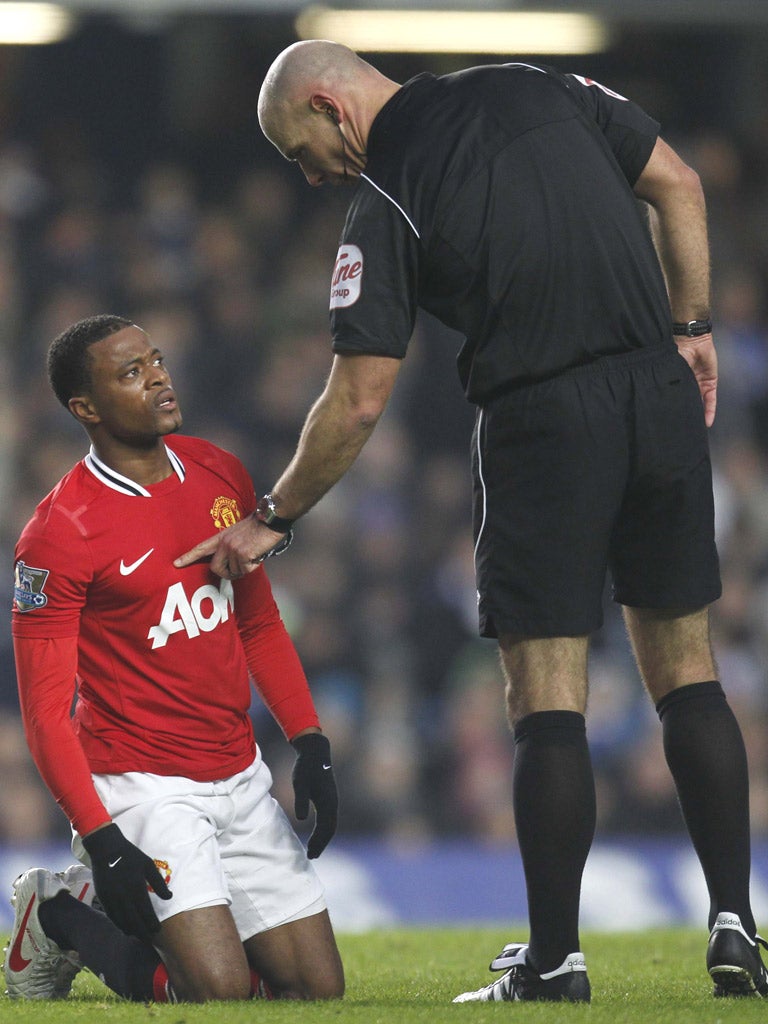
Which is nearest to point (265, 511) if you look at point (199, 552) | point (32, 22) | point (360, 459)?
point (199, 552)

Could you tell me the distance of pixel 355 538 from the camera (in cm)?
830

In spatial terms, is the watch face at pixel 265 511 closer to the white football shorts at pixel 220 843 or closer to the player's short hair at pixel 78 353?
the player's short hair at pixel 78 353

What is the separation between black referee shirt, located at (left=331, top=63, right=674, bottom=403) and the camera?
9.56 feet

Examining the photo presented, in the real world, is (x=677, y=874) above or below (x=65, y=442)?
below

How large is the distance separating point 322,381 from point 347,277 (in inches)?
231

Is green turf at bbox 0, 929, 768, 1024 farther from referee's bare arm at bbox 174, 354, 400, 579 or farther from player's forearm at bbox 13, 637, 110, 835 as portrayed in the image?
referee's bare arm at bbox 174, 354, 400, 579

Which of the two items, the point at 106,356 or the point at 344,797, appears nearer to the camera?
the point at 106,356

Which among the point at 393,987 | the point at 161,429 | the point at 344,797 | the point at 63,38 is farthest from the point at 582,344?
the point at 63,38

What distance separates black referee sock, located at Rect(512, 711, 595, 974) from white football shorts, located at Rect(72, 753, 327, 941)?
665 millimetres

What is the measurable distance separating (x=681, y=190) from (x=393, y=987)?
6.05 ft

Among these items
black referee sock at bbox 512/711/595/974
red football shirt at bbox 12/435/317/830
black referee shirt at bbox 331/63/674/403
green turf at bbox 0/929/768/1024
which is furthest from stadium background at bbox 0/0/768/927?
black referee shirt at bbox 331/63/674/403

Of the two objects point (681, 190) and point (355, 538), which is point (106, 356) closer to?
point (681, 190)

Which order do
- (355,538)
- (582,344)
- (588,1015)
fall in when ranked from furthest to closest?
(355,538)
(582,344)
(588,1015)

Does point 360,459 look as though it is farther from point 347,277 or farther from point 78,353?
point 347,277
